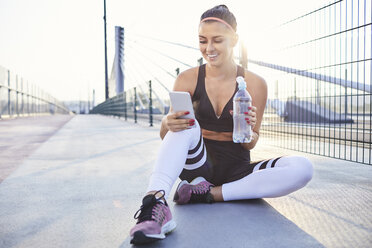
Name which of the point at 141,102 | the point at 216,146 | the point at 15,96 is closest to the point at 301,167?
the point at 216,146

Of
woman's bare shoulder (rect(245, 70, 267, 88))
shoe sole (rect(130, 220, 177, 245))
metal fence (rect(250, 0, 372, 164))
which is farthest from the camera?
metal fence (rect(250, 0, 372, 164))

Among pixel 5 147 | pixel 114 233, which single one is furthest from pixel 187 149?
pixel 5 147

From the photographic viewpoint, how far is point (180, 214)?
1436 mm

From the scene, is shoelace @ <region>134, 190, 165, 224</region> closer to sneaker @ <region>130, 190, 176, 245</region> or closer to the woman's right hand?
sneaker @ <region>130, 190, 176, 245</region>

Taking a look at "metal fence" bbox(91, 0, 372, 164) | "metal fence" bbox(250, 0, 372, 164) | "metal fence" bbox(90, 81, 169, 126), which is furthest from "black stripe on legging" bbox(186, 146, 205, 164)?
"metal fence" bbox(90, 81, 169, 126)

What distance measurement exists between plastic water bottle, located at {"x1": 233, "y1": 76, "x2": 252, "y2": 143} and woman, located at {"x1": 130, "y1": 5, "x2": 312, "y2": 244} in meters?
0.04

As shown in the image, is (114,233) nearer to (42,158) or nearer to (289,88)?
(42,158)

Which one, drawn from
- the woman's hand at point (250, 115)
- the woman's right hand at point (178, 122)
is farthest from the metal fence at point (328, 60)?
the woman's right hand at point (178, 122)

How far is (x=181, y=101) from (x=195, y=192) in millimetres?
508

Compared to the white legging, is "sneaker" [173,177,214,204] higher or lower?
lower

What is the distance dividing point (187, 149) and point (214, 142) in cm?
30

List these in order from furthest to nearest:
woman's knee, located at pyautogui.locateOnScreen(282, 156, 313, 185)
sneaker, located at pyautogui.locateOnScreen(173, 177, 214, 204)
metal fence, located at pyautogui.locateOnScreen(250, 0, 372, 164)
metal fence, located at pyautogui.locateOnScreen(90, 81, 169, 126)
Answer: metal fence, located at pyautogui.locateOnScreen(90, 81, 169, 126), metal fence, located at pyautogui.locateOnScreen(250, 0, 372, 164), sneaker, located at pyautogui.locateOnScreen(173, 177, 214, 204), woman's knee, located at pyautogui.locateOnScreen(282, 156, 313, 185)

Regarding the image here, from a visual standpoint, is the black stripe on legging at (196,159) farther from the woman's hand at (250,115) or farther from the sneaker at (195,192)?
the woman's hand at (250,115)

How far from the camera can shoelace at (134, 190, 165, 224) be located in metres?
1.15
